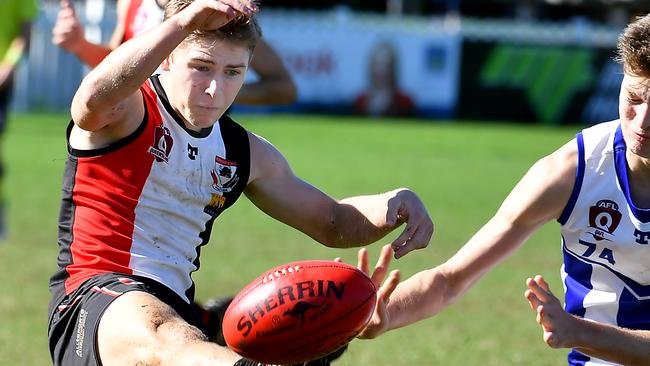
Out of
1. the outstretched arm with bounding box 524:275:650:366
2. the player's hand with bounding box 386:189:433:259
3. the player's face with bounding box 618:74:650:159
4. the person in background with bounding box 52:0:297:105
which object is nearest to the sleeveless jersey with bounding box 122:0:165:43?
the person in background with bounding box 52:0:297:105

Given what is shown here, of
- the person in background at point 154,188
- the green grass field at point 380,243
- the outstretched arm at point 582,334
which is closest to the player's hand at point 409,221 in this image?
the person in background at point 154,188

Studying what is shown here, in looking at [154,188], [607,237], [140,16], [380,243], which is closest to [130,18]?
[140,16]

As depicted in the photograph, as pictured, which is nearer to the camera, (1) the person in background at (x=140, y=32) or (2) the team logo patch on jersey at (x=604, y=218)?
(2) the team logo patch on jersey at (x=604, y=218)

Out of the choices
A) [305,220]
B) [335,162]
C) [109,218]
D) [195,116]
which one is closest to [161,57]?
[195,116]

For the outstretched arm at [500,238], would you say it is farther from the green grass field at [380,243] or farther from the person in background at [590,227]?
the green grass field at [380,243]

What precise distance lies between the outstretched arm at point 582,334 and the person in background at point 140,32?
2515 millimetres

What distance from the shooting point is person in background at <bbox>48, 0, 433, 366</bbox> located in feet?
13.0

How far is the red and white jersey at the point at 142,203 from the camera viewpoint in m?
4.34

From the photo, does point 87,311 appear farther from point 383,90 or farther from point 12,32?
point 383,90

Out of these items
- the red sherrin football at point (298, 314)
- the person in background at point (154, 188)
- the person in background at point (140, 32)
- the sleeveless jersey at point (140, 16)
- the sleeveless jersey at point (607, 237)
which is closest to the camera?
the red sherrin football at point (298, 314)

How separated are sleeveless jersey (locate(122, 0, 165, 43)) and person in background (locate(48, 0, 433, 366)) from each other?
5.99ft

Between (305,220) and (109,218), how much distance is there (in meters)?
0.83

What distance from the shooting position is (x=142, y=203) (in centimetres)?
439

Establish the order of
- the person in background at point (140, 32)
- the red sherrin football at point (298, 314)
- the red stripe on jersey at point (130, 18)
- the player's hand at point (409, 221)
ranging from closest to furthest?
the red sherrin football at point (298, 314), the player's hand at point (409, 221), the person in background at point (140, 32), the red stripe on jersey at point (130, 18)
